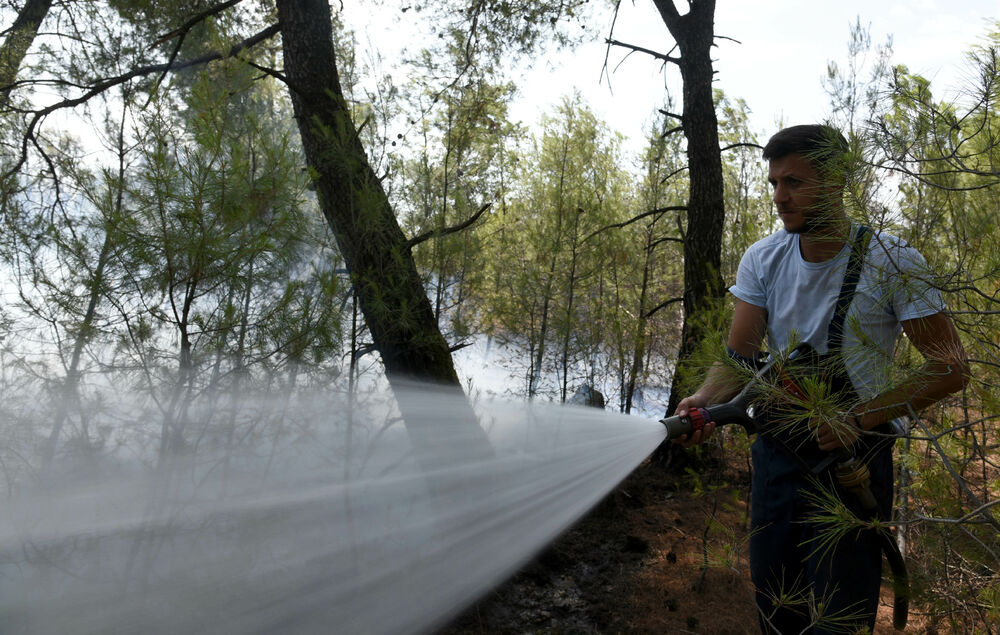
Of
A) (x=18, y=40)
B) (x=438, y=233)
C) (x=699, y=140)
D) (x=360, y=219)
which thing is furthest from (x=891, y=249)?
(x=18, y=40)

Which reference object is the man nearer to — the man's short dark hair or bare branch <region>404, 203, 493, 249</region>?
the man's short dark hair

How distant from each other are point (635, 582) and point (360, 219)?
2.62 m

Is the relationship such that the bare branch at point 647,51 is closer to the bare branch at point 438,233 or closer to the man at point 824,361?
the bare branch at point 438,233

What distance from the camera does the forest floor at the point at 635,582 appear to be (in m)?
3.41

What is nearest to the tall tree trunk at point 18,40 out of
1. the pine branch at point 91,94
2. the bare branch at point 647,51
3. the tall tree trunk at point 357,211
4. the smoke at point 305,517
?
the pine branch at point 91,94

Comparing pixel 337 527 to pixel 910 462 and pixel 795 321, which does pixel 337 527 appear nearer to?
pixel 795 321

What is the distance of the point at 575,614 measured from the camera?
354 centimetres

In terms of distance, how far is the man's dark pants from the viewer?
1.77m

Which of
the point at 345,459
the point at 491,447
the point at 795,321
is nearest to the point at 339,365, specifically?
the point at 345,459

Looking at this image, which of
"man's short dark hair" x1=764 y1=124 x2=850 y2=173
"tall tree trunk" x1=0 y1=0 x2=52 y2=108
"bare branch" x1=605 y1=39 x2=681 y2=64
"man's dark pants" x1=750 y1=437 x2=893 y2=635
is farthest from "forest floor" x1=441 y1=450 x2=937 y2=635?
"tall tree trunk" x1=0 y1=0 x2=52 y2=108

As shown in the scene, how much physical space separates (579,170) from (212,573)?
397 centimetres

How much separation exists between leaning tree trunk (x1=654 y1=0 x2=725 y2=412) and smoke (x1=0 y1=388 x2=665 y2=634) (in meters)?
1.58

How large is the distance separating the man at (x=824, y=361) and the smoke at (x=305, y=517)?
0.40m

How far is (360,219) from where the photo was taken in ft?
11.3
